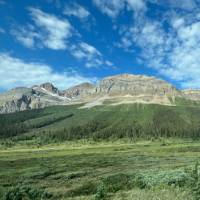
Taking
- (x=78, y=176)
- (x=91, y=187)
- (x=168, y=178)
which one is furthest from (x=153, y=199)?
(x=78, y=176)

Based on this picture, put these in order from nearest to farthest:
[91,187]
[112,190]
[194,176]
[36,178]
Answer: [194,176] → [112,190] → [91,187] → [36,178]

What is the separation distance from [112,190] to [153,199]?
1332cm

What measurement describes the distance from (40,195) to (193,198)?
14415 millimetres

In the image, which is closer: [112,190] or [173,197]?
[173,197]

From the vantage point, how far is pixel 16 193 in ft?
88.6

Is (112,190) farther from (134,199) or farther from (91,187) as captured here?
(134,199)

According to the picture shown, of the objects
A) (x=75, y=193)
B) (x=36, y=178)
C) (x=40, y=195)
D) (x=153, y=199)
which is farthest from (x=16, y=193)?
(x=36, y=178)

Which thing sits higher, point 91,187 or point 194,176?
point 194,176

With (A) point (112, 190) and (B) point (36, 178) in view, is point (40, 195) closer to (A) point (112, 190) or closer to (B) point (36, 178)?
(A) point (112, 190)

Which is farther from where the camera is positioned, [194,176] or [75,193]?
[75,193]

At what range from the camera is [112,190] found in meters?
33.7

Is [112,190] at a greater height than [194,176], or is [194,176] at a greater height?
[194,176]

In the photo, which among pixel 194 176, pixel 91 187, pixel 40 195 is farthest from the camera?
pixel 91 187

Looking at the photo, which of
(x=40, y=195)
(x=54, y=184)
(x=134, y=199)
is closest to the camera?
(x=134, y=199)
